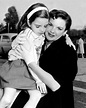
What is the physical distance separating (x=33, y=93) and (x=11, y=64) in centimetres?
26

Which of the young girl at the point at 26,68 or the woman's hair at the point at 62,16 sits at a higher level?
the woman's hair at the point at 62,16

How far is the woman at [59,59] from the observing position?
8.10 ft

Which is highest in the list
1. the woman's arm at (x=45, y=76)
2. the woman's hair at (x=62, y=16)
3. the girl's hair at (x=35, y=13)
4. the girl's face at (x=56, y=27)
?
the girl's hair at (x=35, y=13)

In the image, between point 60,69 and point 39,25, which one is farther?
point 60,69

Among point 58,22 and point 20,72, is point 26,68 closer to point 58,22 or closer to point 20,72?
point 20,72

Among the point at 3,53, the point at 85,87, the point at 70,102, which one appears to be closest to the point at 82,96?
the point at 85,87

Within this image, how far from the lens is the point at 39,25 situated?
2355mm

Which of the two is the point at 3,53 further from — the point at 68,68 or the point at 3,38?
the point at 68,68

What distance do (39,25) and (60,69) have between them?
0.37m

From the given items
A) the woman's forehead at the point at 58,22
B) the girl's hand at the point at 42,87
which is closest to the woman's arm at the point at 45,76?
the girl's hand at the point at 42,87

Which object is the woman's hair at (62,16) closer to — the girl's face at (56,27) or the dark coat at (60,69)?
the girl's face at (56,27)

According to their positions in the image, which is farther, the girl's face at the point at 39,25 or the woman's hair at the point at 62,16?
the woman's hair at the point at 62,16

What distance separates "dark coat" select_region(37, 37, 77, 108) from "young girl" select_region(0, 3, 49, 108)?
139 mm

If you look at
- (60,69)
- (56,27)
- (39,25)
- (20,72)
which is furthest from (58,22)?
(20,72)
